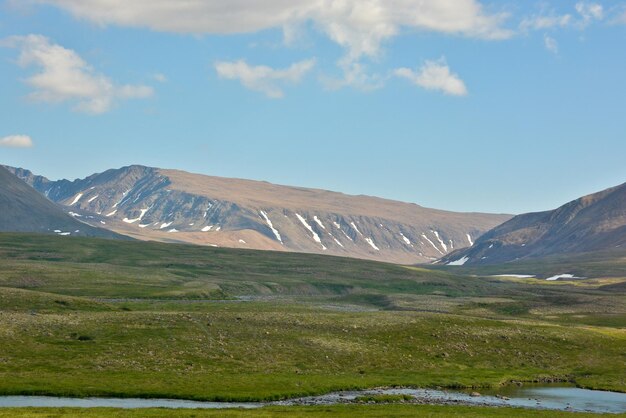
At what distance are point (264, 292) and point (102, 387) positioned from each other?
116 m

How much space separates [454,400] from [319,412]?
45.7ft

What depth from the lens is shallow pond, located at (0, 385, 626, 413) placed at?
58562 millimetres

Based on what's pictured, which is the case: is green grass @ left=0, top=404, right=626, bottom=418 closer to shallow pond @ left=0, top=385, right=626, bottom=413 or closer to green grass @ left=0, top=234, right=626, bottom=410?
shallow pond @ left=0, top=385, right=626, bottom=413

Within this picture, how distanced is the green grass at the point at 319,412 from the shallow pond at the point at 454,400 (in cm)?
342

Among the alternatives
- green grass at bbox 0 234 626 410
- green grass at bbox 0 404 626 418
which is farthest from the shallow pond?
green grass at bbox 0 404 626 418

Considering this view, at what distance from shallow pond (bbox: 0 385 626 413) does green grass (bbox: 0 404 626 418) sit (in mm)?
3420

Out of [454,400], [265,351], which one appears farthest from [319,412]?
[265,351]

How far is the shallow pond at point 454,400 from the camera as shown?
192 feet

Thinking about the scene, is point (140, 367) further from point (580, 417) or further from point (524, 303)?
point (524, 303)

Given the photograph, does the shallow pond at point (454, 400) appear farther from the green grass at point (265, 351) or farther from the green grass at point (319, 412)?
the green grass at point (319, 412)

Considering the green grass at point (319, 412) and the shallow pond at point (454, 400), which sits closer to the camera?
the green grass at point (319, 412)

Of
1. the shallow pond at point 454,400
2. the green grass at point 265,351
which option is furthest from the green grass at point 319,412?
the green grass at point 265,351

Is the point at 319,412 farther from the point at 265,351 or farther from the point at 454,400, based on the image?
the point at 265,351

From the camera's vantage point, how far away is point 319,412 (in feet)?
186
